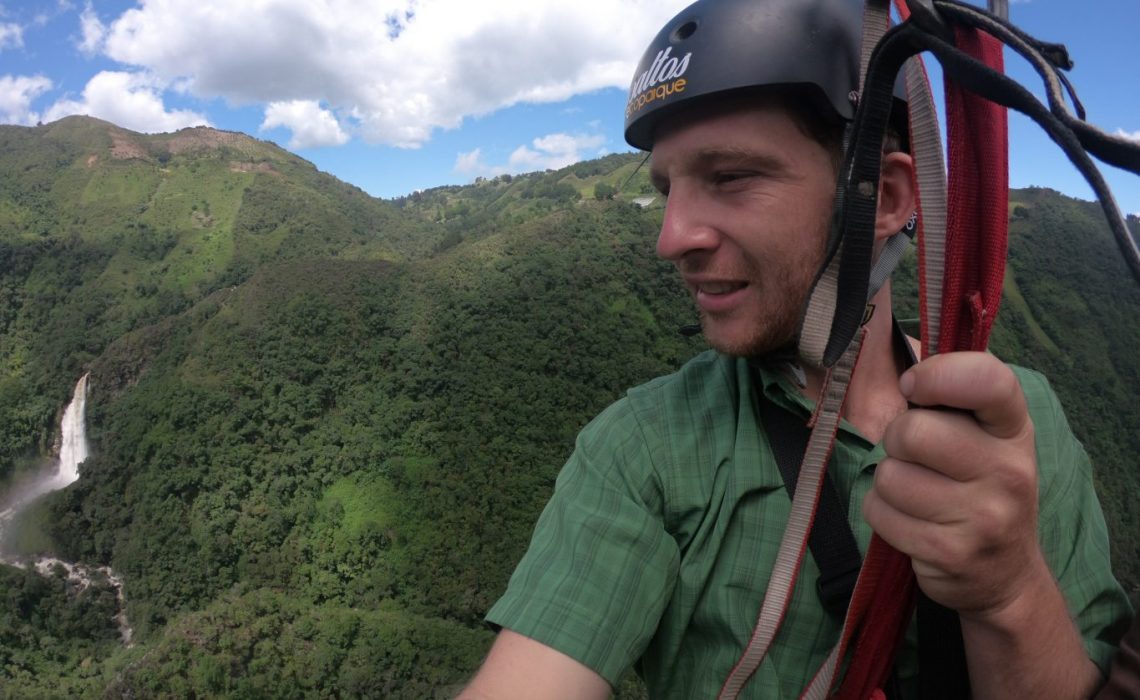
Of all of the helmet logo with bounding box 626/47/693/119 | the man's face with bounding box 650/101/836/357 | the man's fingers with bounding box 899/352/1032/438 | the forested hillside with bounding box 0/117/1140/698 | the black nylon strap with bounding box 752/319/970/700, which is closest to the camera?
the man's fingers with bounding box 899/352/1032/438

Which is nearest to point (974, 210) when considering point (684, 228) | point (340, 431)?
point (684, 228)

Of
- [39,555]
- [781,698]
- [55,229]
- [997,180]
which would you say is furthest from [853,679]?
[55,229]

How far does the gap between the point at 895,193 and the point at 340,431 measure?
54326 mm

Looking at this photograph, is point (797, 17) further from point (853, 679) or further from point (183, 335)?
point (183, 335)

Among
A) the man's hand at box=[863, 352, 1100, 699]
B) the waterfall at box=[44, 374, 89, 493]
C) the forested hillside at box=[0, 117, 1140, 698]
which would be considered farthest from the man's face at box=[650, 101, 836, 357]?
the waterfall at box=[44, 374, 89, 493]

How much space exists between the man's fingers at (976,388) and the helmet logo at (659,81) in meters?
0.99

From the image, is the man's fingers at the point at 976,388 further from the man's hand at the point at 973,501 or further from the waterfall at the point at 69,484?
the waterfall at the point at 69,484

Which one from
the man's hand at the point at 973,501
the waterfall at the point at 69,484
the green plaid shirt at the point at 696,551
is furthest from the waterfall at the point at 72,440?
the man's hand at the point at 973,501

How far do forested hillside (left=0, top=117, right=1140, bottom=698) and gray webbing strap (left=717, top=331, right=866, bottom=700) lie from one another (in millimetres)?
30196

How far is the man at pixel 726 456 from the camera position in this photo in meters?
1.39

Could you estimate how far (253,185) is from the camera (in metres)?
102

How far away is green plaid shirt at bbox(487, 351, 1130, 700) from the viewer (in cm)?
139

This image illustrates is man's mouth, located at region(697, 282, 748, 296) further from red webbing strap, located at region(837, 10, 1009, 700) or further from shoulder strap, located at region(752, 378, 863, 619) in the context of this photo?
red webbing strap, located at region(837, 10, 1009, 700)

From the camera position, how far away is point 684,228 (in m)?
1.51
